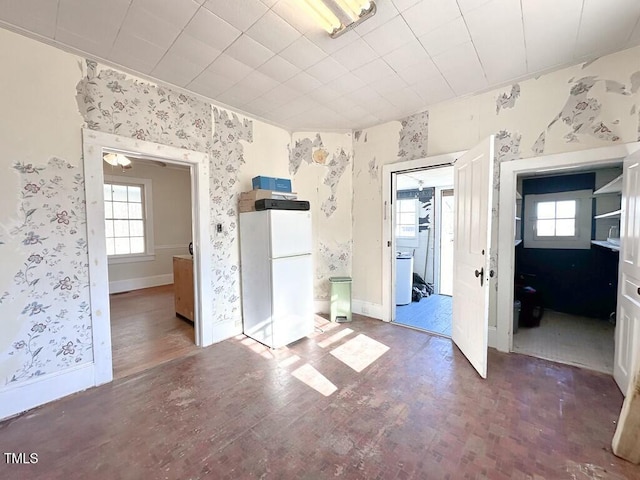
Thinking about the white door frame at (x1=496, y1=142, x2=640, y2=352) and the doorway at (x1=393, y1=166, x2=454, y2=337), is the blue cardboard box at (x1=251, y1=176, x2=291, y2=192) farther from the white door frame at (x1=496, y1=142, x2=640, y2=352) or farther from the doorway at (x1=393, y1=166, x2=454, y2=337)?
the doorway at (x1=393, y1=166, x2=454, y2=337)

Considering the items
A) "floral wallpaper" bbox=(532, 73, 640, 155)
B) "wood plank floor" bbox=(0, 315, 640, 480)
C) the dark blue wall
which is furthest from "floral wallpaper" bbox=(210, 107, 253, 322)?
the dark blue wall

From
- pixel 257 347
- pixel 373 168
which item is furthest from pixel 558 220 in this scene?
pixel 257 347

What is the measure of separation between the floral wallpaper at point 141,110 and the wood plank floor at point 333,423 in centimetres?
210

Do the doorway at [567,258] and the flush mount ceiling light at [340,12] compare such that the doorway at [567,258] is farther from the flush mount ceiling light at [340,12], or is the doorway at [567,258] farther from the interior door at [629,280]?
the flush mount ceiling light at [340,12]

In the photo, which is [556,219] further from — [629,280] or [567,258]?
[629,280]

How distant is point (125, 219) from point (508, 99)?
254 inches

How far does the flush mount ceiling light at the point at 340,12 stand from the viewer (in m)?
1.56

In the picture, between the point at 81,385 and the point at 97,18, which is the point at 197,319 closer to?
the point at 81,385

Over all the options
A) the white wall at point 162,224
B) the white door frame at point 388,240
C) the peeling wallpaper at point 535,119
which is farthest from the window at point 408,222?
the white wall at point 162,224

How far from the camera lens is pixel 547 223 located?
412 cm

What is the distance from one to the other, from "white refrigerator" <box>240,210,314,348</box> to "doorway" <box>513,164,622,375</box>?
7.74ft

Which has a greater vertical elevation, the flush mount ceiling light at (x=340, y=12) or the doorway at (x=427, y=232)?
the flush mount ceiling light at (x=340, y=12)

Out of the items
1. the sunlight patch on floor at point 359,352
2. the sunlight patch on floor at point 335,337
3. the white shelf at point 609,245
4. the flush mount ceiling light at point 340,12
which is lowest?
the sunlight patch on floor at point 359,352

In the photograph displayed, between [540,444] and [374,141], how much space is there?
10.5 ft
